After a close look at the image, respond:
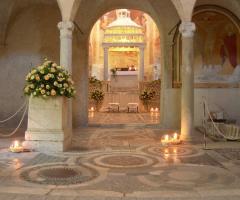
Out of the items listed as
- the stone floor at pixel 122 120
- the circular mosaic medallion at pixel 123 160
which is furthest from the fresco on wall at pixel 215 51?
the circular mosaic medallion at pixel 123 160

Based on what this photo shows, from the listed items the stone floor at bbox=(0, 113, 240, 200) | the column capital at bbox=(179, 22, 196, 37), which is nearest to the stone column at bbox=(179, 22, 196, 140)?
the column capital at bbox=(179, 22, 196, 37)

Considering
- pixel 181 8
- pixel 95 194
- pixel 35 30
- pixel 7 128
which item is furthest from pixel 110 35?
pixel 95 194

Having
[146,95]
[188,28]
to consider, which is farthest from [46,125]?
[146,95]

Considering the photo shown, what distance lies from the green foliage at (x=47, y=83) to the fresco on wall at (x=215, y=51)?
23.1 ft

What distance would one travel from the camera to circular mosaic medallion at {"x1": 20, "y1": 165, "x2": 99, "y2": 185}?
5.73 m

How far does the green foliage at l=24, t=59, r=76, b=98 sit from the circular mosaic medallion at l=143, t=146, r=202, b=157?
2642 mm

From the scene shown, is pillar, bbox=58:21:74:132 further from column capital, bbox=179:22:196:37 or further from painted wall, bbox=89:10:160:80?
painted wall, bbox=89:10:160:80

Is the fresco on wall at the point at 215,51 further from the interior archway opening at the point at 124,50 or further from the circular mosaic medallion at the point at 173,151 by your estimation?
the interior archway opening at the point at 124,50

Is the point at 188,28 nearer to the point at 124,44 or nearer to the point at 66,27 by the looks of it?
the point at 66,27

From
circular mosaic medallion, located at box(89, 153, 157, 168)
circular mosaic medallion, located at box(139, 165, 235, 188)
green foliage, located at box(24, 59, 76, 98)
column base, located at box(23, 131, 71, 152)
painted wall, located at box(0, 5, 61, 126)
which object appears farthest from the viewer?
painted wall, located at box(0, 5, 61, 126)

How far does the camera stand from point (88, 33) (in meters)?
13.9

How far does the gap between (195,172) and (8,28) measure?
1026 cm

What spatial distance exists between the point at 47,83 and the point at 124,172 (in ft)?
10.4

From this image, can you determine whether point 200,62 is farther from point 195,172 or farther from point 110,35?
point 110,35
